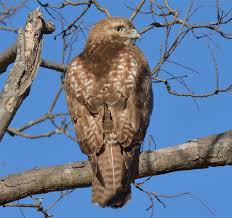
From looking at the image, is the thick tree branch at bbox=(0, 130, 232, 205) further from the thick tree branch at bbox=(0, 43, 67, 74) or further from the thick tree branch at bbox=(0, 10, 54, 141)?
the thick tree branch at bbox=(0, 43, 67, 74)

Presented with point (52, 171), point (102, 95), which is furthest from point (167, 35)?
point (52, 171)

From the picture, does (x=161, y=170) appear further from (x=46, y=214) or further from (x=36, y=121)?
(x=36, y=121)

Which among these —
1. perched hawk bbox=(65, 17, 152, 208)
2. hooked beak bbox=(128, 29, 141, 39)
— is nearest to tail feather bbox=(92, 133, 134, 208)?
perched hawk bbox=(65, 17, 152, 208)

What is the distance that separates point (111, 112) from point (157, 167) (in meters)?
0.80

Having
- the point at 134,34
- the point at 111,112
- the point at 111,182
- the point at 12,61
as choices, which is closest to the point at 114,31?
the point at 134,34

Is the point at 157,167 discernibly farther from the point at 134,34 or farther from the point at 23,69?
the point at 134,34

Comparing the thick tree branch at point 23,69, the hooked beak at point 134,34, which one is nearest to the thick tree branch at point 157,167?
the thick tree branch at point 23,69

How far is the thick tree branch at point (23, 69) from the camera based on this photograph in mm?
5160

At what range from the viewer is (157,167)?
5027mm

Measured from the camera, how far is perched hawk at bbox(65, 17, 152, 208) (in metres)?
5.30

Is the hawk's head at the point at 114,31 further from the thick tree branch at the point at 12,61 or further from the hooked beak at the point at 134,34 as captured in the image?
the thick tree branch at the point at 12,61

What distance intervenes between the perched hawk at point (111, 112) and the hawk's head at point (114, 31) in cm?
65

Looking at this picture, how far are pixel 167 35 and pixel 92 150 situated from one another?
2007 millimetres

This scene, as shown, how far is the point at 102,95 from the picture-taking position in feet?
18.9
